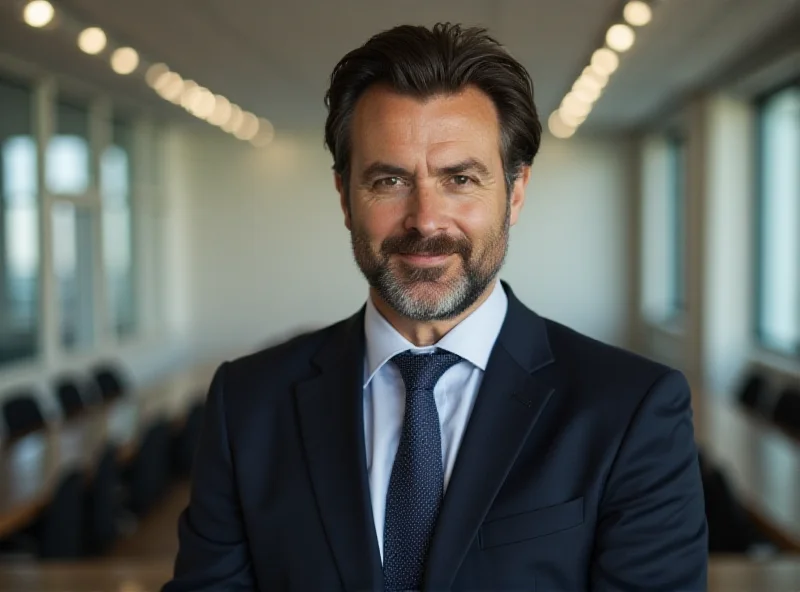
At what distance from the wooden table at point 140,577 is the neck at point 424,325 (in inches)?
38.6

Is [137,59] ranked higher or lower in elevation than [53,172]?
higher

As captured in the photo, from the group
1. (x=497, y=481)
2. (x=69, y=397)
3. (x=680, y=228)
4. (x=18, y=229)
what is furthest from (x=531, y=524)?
(x=680, y=228)

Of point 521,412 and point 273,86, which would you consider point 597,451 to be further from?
point 273,86

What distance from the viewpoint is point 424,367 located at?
1.25 meters

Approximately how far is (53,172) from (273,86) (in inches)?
200

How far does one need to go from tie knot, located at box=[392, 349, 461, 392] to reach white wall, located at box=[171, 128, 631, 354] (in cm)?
14

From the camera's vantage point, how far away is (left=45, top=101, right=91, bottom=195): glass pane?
7.48 m

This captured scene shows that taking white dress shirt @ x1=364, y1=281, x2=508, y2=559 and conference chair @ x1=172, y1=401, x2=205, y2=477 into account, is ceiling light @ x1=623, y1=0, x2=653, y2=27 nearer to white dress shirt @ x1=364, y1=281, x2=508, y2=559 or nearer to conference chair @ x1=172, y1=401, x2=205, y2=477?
white dress shirt @ x1=364, y1=281, x2=508, y2=559

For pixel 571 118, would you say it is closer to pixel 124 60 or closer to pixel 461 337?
pixel 461 337

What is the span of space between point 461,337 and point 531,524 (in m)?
0.27

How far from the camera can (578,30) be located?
7.28 feet

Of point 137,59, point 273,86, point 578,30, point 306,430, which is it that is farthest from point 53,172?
point 306,430

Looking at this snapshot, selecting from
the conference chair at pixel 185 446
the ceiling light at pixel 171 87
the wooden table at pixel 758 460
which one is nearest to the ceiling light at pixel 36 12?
the ceiling light at pixel 171 87

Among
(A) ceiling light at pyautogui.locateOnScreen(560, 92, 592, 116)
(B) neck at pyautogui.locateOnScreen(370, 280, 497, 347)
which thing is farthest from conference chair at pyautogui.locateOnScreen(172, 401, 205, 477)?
(B) neck at pyautogui.locateOnScreen(370, 280, 497, 347)
